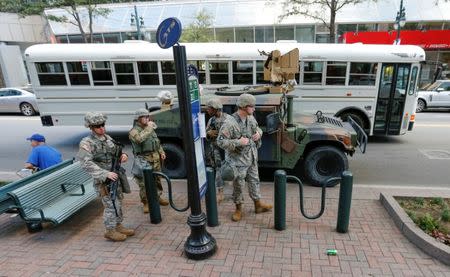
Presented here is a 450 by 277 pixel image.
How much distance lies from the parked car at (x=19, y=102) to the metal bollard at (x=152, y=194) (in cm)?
1347

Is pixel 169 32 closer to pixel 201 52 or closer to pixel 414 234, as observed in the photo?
pixel 414 234

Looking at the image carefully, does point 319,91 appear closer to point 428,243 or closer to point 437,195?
point 437,195

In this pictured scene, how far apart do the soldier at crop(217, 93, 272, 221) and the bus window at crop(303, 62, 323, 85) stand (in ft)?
16.4

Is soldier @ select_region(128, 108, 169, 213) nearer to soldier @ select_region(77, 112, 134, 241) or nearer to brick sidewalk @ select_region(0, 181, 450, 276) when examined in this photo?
soldier @ select_region(77, 112, 134, 241)

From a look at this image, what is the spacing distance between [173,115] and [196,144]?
2452 millimetres

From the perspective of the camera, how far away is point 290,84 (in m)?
6.58

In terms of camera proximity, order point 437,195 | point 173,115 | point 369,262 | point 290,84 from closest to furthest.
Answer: point 369,262
point 437,195
point 173,115
point 290,84

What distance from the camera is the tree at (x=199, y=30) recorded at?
65.5 feet

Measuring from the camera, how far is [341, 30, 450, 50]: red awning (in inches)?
790

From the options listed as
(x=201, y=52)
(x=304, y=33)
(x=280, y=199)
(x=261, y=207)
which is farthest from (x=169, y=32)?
(x=304, y=33)

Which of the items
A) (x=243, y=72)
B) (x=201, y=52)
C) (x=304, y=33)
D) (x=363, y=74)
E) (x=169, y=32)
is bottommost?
(x=363, y=74)

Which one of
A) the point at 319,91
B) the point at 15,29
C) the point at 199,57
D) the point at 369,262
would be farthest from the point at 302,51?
the point at 15,29

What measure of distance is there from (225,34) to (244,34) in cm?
153

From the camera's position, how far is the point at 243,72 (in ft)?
29.3
